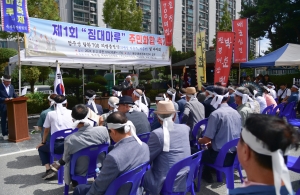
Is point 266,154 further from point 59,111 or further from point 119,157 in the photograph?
point 59,111

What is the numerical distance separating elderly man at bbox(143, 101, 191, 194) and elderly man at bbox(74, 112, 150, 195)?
7.5 inches

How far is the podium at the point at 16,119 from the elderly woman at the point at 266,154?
6059 mm

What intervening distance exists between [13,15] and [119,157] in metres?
5.51

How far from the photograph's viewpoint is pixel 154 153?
8.63ft

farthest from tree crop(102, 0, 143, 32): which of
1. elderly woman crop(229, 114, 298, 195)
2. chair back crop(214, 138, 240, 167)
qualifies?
elderly woman crop(229, 114, 298, 195)

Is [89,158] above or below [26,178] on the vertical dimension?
above

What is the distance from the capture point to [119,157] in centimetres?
218

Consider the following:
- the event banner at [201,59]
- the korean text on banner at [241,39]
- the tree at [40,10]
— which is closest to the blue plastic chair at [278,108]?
the event banner at [201,59]

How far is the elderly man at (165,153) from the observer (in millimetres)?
2609

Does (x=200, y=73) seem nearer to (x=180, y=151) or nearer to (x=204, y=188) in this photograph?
(x=204, y=188)

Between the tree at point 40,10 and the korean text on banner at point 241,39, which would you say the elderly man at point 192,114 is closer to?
the korean text on banner at point 241,39

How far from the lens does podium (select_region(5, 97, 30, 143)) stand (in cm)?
608

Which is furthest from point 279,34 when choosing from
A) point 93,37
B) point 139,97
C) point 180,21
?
point 180,21

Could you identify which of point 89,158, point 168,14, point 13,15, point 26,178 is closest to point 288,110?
point 168,14
